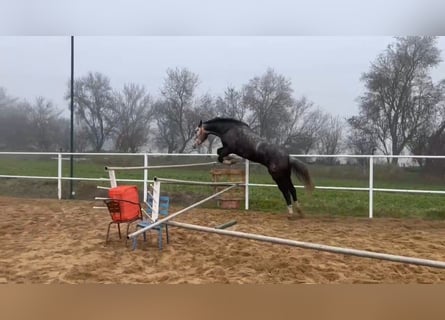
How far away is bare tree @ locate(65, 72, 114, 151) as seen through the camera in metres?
8.16

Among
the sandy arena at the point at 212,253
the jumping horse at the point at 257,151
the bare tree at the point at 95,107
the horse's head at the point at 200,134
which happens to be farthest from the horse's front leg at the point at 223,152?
the bare tree at the point at 95,107

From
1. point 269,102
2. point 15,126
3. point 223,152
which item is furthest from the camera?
point 269,102

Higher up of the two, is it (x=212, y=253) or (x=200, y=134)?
(x=200, y=134)

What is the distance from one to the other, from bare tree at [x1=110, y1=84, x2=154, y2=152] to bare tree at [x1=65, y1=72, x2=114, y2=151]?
8.1 inches

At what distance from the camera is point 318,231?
4.15 m

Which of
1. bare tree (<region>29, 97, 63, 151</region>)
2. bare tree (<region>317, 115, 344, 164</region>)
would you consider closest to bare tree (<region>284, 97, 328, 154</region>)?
bare tree (<region>317, 115, 344, 164</region>)

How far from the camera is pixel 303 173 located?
4.85m

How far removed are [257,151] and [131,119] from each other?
445 centimetres

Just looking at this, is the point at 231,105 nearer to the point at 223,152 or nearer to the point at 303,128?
the point at 303,128

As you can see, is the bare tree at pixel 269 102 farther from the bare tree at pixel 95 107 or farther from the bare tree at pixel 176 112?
the bare tree at pixel 95 107

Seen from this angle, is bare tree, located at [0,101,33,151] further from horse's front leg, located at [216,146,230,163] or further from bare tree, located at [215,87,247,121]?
bare tree, located at [215,87,247,121]

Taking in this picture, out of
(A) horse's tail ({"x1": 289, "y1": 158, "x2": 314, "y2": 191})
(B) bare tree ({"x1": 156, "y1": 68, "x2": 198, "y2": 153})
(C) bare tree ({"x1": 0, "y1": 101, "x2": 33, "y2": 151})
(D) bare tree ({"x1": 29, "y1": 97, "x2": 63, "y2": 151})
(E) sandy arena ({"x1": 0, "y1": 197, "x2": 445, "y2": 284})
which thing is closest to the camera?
(E) sandy arena ({"x1": 0, "y1": 197, "x2": 445, "y2": 284})

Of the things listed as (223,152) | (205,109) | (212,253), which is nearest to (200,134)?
(223,152)

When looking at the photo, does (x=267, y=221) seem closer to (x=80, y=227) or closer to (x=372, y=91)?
(x=80, y=227)
